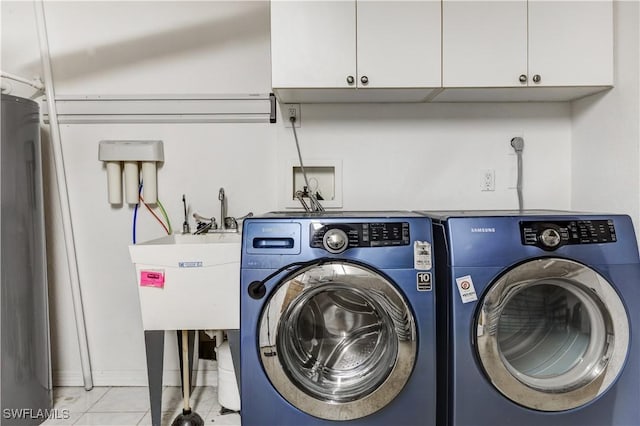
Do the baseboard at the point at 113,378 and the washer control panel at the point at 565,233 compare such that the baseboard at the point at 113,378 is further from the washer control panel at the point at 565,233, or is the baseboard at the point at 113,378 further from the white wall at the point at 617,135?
the white wall at the point at 617,135

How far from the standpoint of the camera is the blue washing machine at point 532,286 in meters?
1.35

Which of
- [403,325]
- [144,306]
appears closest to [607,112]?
[403,325]

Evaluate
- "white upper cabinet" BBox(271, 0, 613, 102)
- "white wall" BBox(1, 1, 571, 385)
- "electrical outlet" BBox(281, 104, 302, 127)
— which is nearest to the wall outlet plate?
"white wall" BBox(1, 1, 571, 385)

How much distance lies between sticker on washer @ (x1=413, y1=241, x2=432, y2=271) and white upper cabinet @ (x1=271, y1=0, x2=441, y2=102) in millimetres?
749

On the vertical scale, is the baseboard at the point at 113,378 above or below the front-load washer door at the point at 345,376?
below

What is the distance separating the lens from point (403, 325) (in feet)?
4.41

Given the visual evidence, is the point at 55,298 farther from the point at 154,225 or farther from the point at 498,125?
the point at 498,125

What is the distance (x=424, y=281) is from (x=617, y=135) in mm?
1150

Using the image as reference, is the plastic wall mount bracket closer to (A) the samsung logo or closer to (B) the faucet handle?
(B) the faucet handle

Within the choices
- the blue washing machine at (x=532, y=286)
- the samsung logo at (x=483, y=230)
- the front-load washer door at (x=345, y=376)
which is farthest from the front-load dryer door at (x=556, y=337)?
the front-load washer door at (x=345, y=376)

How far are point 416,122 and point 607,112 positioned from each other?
2.74 feet

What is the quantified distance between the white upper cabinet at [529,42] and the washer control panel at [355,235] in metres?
0.78

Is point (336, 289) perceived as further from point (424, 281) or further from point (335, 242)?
point (424, 281)

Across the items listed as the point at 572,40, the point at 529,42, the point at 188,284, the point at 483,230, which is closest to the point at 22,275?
the point at 188,284
